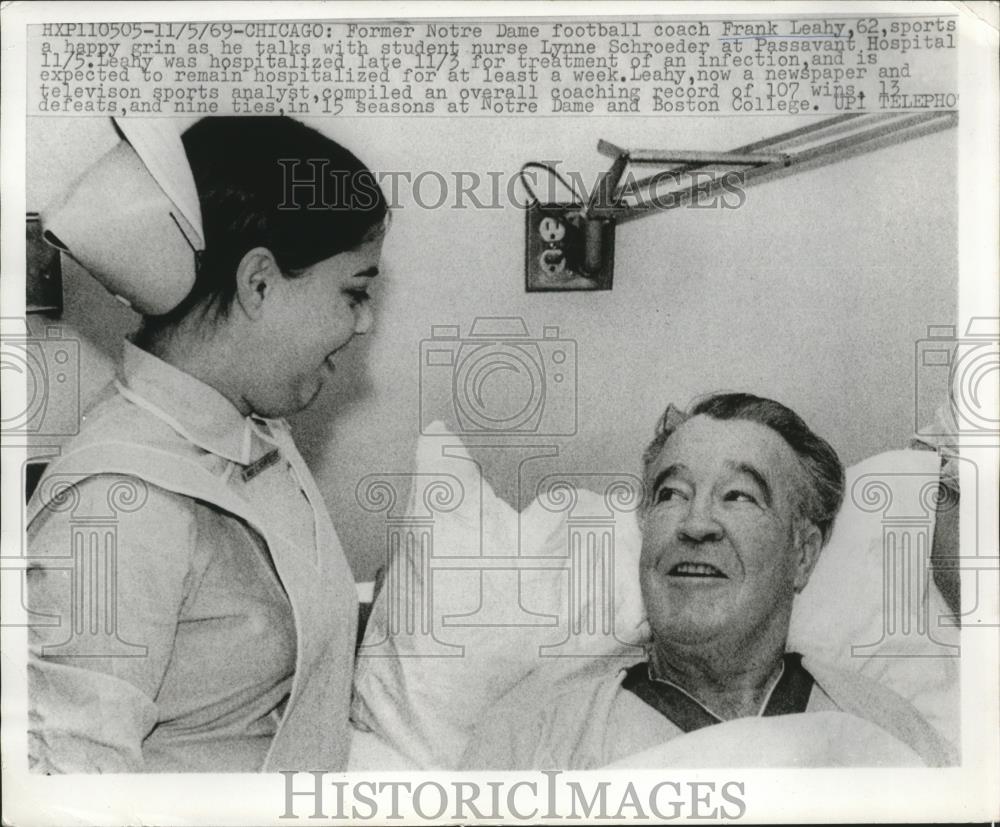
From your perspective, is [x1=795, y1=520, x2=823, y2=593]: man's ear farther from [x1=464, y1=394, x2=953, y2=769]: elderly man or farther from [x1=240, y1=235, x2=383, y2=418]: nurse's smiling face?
[x1=240, y1=235, x2=383, y2=418]: nurse's smiling face

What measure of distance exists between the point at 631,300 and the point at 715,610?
29 cm

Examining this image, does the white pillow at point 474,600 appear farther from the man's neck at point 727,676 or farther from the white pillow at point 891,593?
the white pillow at point 891,593

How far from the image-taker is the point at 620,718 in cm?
101

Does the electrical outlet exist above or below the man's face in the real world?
above

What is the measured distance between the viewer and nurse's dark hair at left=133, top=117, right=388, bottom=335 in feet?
3.27

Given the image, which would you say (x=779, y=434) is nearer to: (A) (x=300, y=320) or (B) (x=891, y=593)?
(B) (x=891, y=593)

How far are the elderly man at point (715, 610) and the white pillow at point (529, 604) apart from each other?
0.7 inches

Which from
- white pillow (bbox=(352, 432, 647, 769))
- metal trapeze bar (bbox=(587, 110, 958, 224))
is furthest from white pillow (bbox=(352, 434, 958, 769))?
metal trapeze bar (bbox=(587, 110, 958, 224))

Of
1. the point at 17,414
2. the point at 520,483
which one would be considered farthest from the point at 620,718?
the point at 17,414

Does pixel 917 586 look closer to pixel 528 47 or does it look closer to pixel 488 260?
pixel 488 260

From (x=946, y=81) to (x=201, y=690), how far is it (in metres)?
0.86
